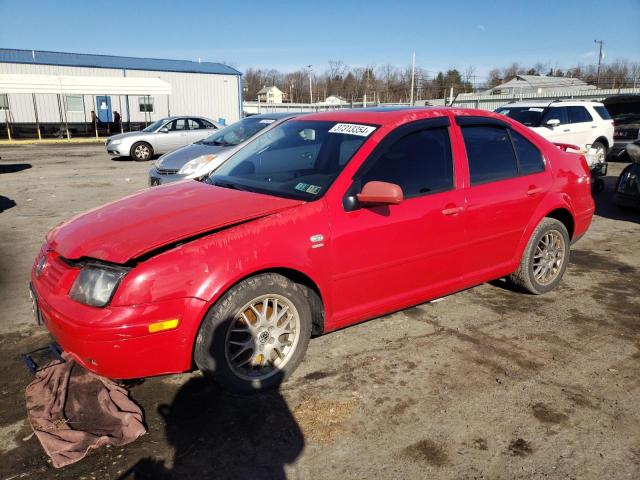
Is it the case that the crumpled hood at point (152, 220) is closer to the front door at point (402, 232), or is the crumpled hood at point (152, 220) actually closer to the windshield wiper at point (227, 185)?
the windshield wiper at point (227, 185)

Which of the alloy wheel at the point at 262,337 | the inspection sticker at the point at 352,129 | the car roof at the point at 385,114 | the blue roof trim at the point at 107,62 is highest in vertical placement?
the blue roof trim at the point at 107,62

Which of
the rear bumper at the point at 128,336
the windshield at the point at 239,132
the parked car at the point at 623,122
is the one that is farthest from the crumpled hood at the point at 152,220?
the parked car at the point at 623,122

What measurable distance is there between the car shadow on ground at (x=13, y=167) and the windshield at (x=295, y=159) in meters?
12.9

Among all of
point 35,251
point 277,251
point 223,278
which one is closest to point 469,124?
point 277,251

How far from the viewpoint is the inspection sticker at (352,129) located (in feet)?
11.9

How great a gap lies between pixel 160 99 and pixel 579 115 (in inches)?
1094

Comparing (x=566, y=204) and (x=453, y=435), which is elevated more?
(x=566, y=204)

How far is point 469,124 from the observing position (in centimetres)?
410

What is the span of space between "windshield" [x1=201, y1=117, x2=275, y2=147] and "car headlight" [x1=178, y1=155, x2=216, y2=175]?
→ 1021mm

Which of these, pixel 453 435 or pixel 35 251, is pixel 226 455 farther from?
pixel 35 251

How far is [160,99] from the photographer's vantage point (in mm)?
A: 33625

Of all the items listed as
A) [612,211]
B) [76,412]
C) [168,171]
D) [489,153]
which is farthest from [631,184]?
[76,412]

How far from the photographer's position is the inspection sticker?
3625 millimetres

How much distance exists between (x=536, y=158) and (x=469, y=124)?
2.87 ft
